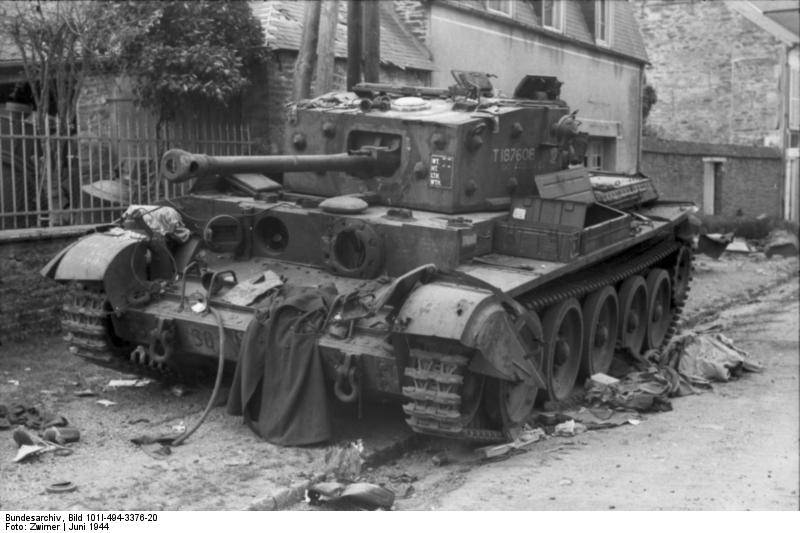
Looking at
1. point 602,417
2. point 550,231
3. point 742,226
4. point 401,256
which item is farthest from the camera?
point 742,226

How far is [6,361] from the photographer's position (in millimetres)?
9242

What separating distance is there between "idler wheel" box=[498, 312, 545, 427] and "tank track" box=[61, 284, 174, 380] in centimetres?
245

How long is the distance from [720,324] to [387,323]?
7.65 m

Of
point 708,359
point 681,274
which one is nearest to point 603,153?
point 681,274

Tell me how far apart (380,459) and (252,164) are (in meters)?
2.09

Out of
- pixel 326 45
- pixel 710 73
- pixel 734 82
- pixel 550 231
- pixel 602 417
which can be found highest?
pixel 710 73

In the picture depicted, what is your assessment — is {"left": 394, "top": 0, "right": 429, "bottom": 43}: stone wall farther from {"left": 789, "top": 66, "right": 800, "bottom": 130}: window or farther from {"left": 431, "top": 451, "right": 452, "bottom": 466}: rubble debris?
{"left": 789, "top": 66, "right": 800, "bottom": 130}: window

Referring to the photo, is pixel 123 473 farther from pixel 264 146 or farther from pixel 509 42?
pixel 509 42

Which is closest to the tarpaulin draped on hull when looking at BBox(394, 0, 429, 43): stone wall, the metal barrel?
the metal barrel

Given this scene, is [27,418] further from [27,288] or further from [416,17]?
[416,17]

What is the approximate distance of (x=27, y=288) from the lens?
9.84m

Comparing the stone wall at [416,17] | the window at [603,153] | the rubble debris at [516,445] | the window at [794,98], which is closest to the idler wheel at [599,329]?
the rubble debris at [516,445]

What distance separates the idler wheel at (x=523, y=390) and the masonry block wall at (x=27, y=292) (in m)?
4.77

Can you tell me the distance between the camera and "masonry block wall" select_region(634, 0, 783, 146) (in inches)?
1173
